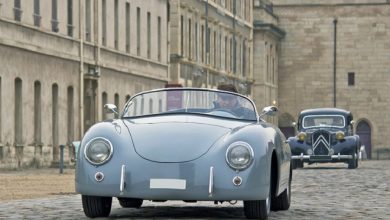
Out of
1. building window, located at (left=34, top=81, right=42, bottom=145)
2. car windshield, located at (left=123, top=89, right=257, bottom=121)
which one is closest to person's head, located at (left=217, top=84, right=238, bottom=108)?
car windshield, located at (left=123, top=89, right=257, bottom=121)

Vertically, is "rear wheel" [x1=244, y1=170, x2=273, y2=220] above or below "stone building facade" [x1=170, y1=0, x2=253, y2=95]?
below

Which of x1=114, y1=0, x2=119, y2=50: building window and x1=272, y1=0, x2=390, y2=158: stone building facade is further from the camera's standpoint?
x1=272, y1=0, x2=390, y2=158: stone building facade

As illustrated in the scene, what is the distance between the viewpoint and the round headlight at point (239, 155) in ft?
45.3

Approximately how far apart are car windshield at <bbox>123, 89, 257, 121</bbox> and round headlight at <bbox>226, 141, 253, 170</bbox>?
3.84 ft

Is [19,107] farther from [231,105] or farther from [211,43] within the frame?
[211,43]

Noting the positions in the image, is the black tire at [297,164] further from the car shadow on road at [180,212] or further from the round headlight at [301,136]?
the car shadow on road at [180,212]

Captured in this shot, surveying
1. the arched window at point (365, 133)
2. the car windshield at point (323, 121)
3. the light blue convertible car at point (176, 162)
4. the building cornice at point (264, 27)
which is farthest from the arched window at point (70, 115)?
the arched window at point (365, 133)

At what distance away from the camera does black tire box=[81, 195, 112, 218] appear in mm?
14227

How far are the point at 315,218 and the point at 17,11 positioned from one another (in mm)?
29178

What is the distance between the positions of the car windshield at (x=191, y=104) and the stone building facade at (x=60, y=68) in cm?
2603

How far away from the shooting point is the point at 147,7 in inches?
2525

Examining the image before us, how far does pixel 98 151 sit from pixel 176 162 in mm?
834

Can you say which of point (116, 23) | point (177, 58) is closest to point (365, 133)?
point (177, 58)

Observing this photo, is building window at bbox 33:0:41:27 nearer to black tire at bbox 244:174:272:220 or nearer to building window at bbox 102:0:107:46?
building window at bbox 102:0:107:46
